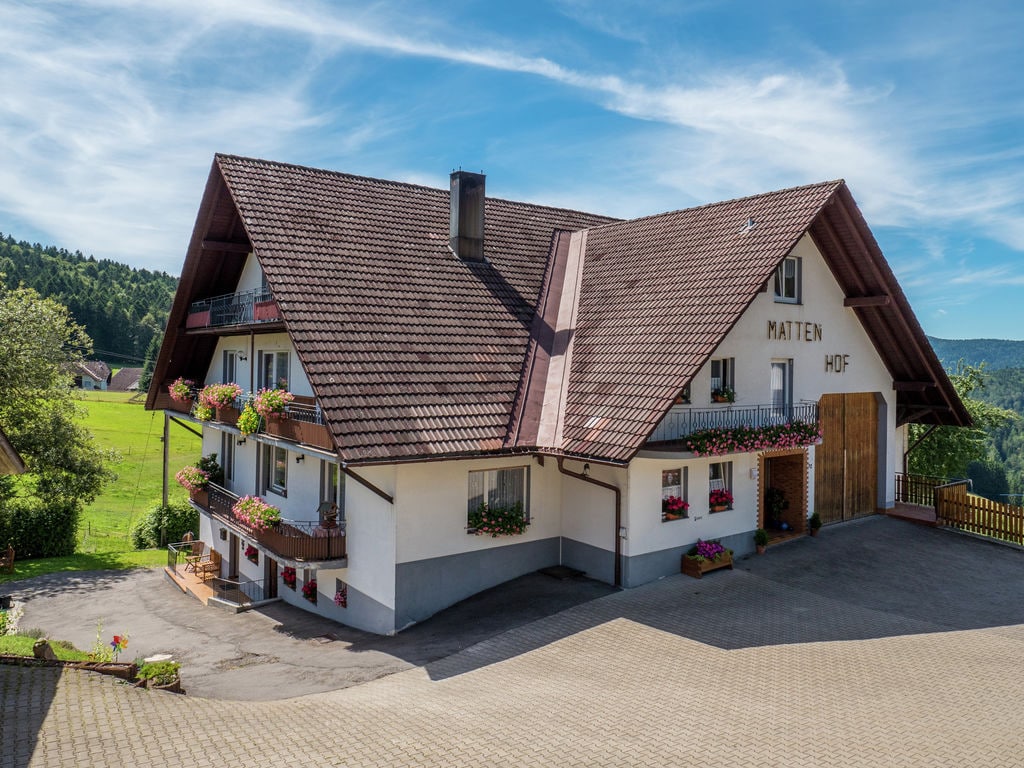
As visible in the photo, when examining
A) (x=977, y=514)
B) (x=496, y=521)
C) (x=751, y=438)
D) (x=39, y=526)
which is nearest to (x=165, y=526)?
(x=39, y=526)

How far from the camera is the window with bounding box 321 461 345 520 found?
16641 millimetres

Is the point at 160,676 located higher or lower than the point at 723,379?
lower

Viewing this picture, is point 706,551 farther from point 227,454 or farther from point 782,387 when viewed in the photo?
point 227,454

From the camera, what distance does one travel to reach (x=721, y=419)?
17.5 m

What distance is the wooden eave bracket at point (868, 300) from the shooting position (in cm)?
2031

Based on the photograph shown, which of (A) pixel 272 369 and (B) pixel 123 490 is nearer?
(A) pixel 272 369

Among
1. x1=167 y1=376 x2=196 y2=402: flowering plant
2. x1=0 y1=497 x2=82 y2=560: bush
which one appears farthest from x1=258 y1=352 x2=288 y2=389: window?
x1=0 y1=497 x2=82 y2=560: bush

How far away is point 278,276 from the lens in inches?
661

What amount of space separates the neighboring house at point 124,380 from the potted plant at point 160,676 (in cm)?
A: 11439

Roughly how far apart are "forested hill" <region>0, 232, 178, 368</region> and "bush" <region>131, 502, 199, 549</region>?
6980 cm

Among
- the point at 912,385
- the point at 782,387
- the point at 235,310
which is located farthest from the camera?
the point at 912,385

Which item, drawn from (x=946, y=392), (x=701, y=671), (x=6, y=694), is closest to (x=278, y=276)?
(x=6, y=694)

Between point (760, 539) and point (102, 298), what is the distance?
116223mm

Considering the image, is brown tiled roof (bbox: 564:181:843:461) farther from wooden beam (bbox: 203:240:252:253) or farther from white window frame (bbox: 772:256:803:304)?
wooden beam (bbox: 203:240:252:253)
